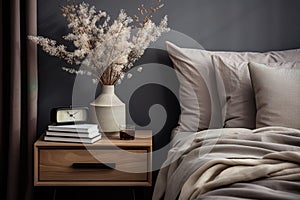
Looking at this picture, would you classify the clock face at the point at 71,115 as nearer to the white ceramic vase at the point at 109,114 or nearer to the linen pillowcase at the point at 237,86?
the white ceramic vase at the point at 109,114

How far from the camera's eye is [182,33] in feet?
11.1

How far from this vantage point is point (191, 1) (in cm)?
337

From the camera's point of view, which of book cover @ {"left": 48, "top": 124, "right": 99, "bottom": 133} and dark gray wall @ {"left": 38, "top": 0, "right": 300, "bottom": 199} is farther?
dark gray wall @ {"left": 38, "top": 0, "right": 300, "bottom": 199}

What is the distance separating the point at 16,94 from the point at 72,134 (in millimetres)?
446

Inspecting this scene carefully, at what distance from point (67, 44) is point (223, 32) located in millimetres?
936

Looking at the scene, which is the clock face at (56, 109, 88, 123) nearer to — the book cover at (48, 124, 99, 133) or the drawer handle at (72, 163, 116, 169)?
the book cover at (48, 124, 99, 133)

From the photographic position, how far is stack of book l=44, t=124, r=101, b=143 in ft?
9.41

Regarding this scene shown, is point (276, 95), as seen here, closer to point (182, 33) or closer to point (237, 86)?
point (237, 86)

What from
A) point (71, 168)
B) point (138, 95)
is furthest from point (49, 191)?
point (138, 95)

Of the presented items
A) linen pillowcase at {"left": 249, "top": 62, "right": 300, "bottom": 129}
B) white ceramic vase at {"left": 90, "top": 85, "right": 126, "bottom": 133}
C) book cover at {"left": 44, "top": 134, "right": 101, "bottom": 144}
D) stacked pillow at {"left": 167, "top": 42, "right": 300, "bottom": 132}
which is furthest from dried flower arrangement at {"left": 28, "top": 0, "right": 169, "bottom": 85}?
linen pillowcase at {"left": 249, "top": 62, "right": 300, "bottom": 129}

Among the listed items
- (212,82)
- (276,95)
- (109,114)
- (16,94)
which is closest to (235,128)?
(276,95)

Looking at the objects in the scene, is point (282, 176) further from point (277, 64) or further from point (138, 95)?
point (138, 95)

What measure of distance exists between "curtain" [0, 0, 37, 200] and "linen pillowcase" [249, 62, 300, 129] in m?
1.23

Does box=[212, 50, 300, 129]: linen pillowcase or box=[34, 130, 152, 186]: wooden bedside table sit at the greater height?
box=[212, 50, 300, 129]: linen pillowcase
